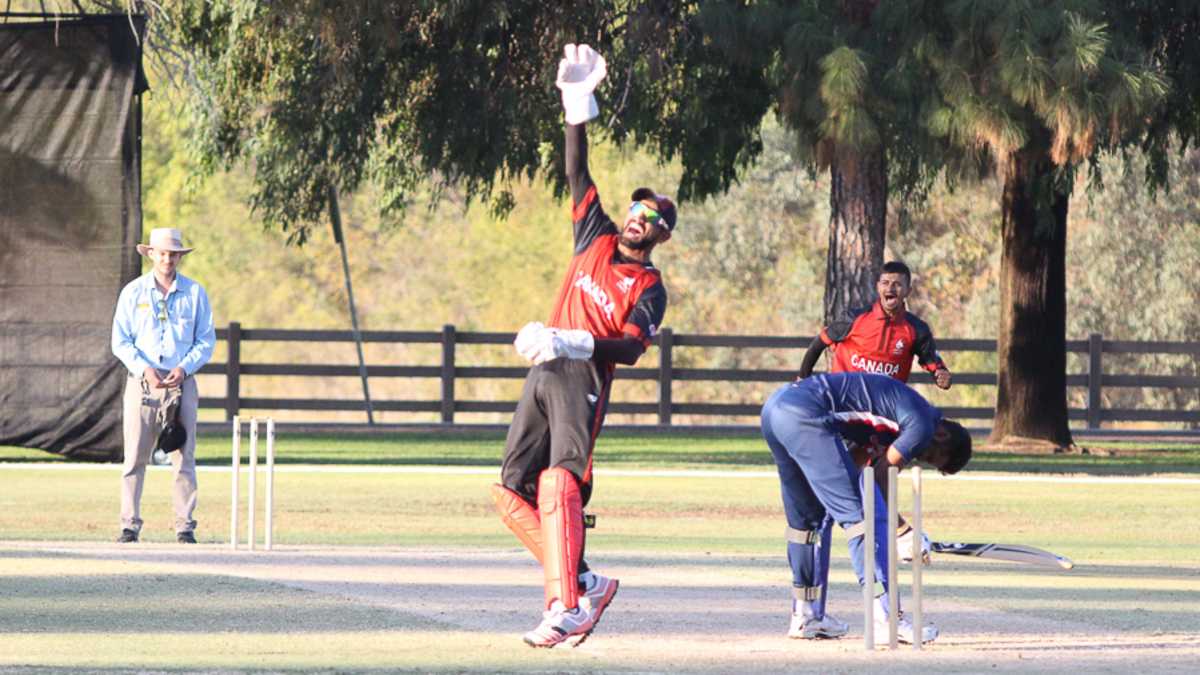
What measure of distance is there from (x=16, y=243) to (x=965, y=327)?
121 ft

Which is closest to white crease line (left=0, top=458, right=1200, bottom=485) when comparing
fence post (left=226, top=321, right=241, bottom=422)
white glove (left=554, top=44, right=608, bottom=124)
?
fence post (left=226, top=321, right=241, bottom=422)

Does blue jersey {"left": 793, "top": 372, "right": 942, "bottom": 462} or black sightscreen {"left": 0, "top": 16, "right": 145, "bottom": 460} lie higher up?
black sightscreen {"left": 0, "top": 16, "right": 145, "bottom": 460}

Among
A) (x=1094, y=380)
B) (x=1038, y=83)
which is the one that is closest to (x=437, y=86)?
(x=1038, y=83)

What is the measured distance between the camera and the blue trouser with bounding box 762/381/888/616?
34.6 ft

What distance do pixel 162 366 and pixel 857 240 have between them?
1155 cm

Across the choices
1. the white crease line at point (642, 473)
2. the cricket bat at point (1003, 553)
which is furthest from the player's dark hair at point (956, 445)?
the white crease line at point (642, 473)

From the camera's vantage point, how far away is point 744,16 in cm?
2495

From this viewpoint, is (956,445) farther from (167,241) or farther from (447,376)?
(447,376)

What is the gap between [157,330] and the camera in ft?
52.0

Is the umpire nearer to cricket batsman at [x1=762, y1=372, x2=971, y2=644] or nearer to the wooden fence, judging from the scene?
cricket batsman at [x1=762, y1=372, x2=971, y2=644]

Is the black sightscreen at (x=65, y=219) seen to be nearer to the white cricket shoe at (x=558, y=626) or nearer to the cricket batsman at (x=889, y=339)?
the cricket batsman at (x=889, y=339)

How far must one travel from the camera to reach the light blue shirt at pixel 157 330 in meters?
15.9

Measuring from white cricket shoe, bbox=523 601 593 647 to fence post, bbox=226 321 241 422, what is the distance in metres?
24.9

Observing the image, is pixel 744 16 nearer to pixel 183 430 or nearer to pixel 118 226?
pixel 118 226
